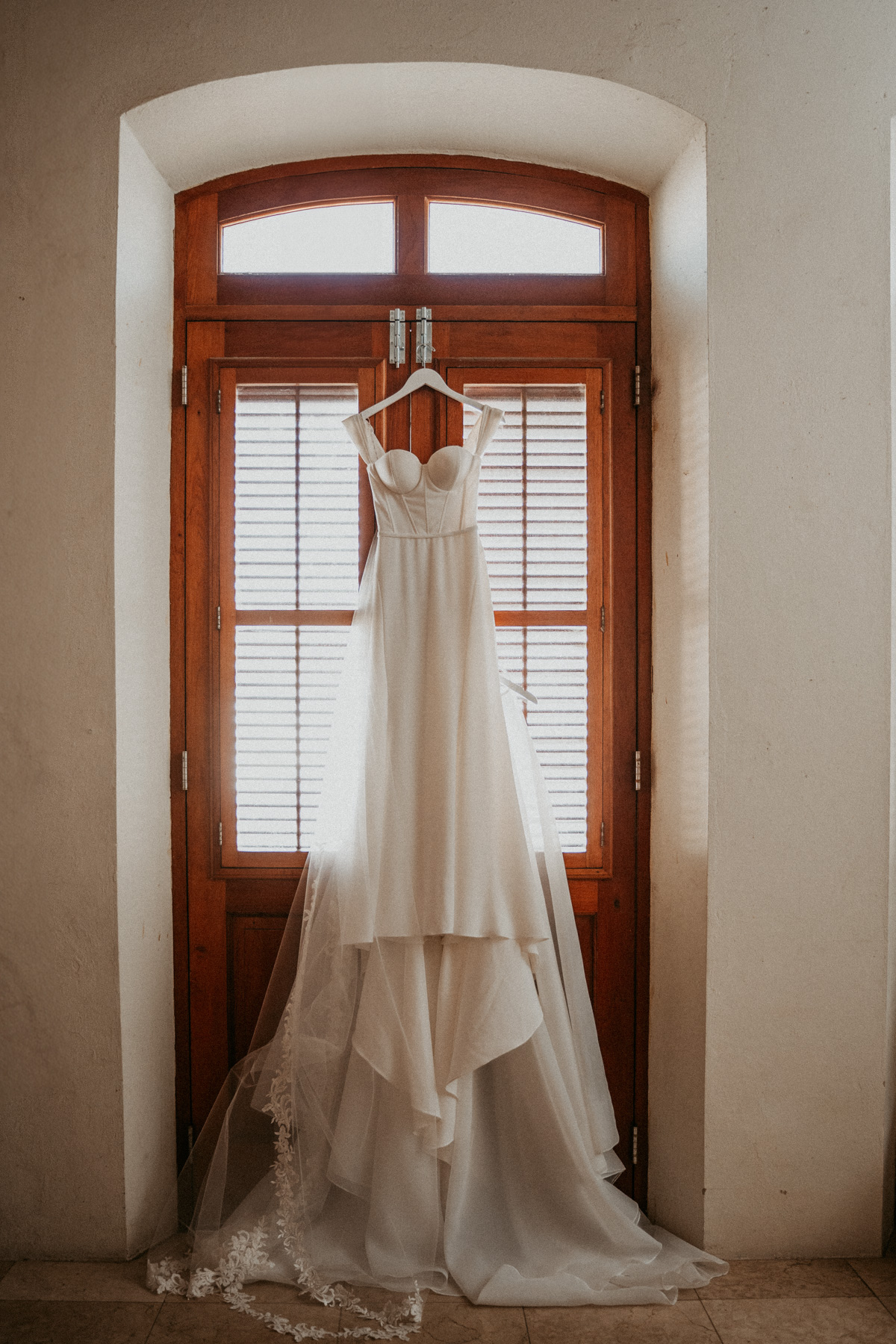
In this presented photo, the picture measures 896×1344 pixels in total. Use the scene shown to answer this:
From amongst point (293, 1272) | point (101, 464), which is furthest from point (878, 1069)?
point (101, 464)

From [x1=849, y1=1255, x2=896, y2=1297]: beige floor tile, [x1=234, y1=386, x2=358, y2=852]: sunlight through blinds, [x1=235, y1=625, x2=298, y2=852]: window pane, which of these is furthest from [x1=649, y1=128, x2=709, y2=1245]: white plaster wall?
[x1=235, y1=625, x2=298, y2=852]: window pane

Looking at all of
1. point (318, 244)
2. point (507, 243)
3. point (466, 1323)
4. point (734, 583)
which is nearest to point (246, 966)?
point (466, 1323)

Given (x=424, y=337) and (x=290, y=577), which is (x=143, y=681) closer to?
(x=290, y=577)

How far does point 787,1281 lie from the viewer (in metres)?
1.96

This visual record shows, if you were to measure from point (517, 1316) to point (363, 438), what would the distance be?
6.20 ft

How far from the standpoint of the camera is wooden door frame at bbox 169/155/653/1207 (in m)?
2.27

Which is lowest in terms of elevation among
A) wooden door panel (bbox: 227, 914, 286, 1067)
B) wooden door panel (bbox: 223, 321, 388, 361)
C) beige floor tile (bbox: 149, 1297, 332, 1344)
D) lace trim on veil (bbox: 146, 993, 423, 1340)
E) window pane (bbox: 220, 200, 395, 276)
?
beige floor tile (bbox: 149, 1297, 332, 1344)

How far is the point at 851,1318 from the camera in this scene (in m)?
1.85

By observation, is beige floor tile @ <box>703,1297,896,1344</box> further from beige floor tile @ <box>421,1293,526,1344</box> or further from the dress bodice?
the dress bodice

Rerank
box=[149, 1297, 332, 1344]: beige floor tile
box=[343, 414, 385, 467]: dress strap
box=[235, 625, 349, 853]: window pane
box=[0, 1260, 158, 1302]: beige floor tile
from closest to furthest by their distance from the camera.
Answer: box=[149, 1297, 332, 1344]: beige floor tile, box=[0, 1260, 158, 1302]: beige floor tile, box=[343, 414, 385, 467]: dress strap, box=[235, 625, 349, 853]: window pane

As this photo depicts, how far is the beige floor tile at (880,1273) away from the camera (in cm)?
193

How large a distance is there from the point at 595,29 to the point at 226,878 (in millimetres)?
2093

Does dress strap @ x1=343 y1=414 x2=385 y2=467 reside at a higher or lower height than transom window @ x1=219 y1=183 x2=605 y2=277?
lower

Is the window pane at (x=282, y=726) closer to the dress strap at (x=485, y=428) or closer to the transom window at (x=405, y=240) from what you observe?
the dress strap at (x=485, y=428)
